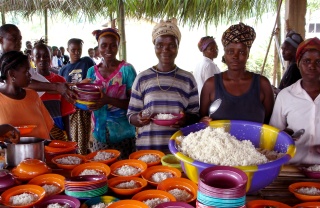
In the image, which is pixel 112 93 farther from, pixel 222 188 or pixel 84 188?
pixel 222 188

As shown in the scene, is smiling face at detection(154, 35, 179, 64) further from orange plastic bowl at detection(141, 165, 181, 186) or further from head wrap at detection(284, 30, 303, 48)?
head wrap at detection(284, 30, 303, 48)

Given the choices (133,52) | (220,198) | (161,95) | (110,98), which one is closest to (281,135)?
(220,198)

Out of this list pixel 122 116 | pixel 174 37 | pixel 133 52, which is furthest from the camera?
pixel 133 52

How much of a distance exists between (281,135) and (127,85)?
1393 mm

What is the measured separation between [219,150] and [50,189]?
82 cm

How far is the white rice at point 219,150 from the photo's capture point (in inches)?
48.1

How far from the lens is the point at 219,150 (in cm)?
128

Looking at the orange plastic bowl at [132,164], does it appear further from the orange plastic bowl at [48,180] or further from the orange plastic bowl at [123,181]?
the orange plastic bowl at [48,180]

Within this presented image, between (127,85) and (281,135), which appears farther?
(127,85)

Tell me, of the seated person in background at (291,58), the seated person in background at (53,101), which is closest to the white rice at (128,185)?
the seated person in background at (53,101)

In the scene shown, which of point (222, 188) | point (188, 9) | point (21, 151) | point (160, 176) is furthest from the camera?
point (188, 9)

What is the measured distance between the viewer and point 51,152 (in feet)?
6.37

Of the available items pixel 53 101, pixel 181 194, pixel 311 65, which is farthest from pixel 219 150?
pixel 53 101

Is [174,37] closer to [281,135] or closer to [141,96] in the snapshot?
[141,96]
